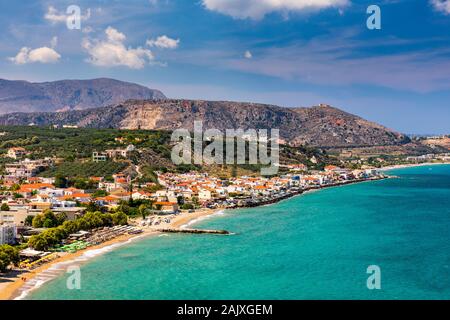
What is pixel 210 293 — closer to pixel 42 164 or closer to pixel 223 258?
pixel 223 258

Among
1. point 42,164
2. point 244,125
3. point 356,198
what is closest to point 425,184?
point 356,198

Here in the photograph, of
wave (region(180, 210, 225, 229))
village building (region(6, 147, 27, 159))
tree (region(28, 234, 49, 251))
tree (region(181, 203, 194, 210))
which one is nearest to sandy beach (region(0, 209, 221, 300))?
wave (region(180, 210, 225, 229))

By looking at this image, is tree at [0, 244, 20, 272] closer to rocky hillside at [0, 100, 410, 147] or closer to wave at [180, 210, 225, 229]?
wave at [180, 210, 225, 229]

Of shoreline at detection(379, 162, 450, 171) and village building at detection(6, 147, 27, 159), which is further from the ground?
village building at detection(6, 147, 27, 159)

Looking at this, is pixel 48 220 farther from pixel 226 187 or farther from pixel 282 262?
pixel 226 187

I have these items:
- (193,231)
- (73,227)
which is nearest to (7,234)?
(73,227)
